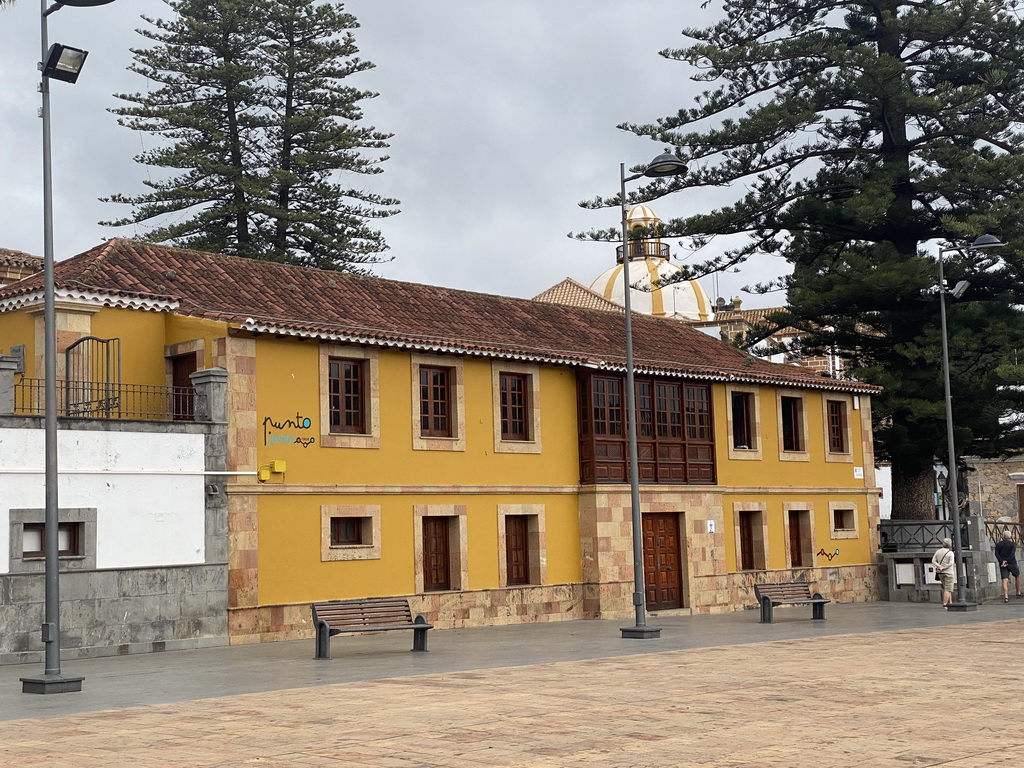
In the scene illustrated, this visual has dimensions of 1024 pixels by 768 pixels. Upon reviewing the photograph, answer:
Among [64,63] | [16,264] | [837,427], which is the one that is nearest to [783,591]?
[837,427]

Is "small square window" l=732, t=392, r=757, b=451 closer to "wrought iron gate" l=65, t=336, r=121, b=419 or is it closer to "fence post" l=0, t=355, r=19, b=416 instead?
"wrought iron gate" l=65, t=336, r=121, b=419

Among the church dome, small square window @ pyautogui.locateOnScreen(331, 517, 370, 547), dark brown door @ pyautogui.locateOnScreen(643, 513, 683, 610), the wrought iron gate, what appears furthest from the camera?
the church dome

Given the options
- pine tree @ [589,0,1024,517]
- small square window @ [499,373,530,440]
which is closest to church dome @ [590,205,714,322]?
pine tree @ [589,0,1024,517]

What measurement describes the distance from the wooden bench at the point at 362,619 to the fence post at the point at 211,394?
4.17 m

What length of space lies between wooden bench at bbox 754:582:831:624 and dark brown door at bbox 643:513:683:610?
330 centimetres

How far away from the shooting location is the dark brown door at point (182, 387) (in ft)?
70.0

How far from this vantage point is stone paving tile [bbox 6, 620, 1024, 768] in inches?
358

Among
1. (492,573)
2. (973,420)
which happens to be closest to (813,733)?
(492,573)

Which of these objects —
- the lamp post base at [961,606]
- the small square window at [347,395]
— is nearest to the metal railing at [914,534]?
the lamp post base at [961,606]

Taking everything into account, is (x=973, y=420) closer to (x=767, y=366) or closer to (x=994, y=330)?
(x=994, y=330)

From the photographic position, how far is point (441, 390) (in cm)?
2439

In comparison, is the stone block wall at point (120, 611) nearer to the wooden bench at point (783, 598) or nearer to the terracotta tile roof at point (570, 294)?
the wooden bench at point (783, 598)

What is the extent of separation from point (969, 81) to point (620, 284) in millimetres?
35782

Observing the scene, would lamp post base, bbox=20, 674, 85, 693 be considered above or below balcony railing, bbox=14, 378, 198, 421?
below
